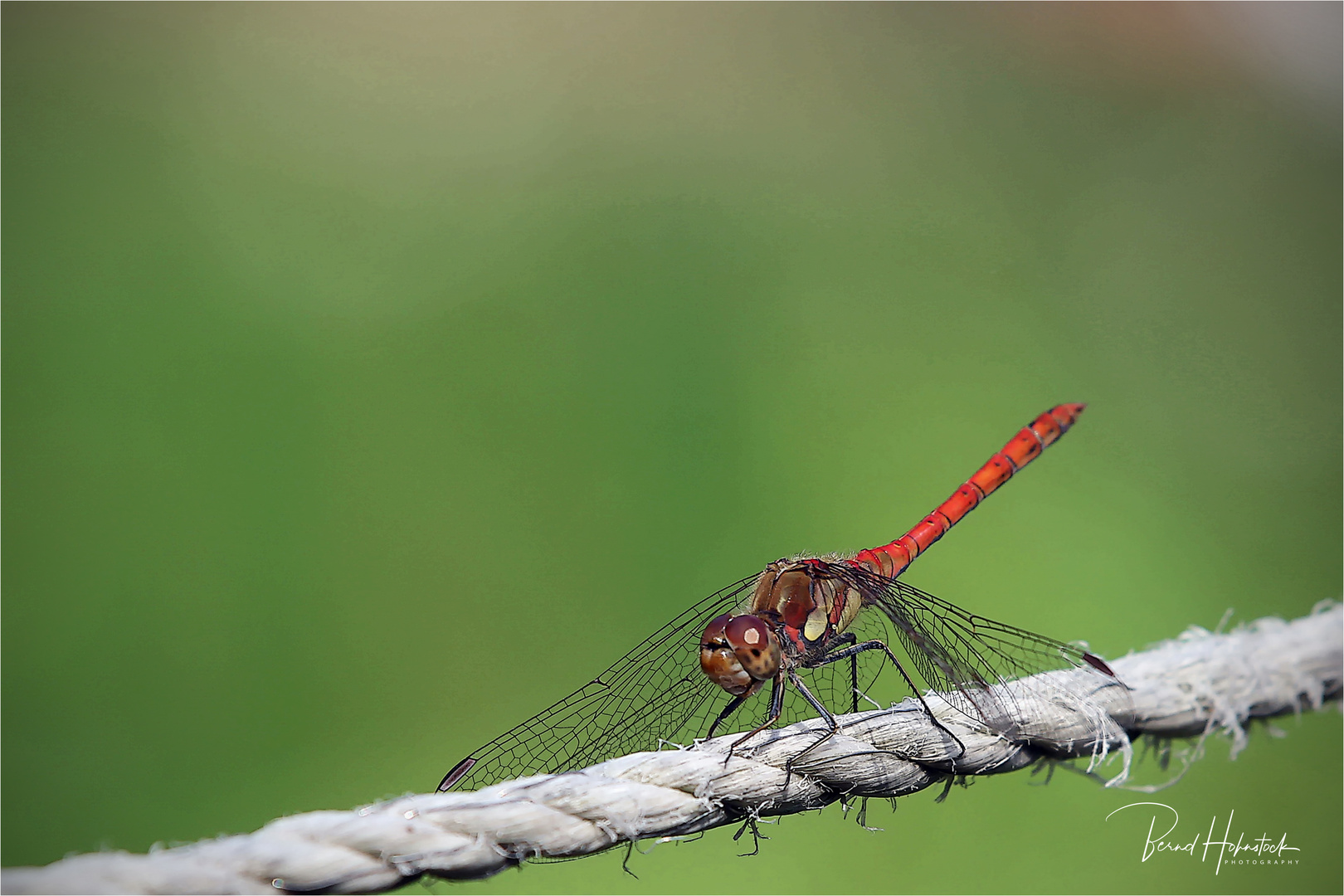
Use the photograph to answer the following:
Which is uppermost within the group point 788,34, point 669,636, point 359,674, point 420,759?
point 788,34

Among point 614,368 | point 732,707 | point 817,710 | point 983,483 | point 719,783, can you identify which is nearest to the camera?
point 719,783

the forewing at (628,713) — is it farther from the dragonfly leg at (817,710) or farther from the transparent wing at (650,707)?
the dragonfly leg at (817,710)

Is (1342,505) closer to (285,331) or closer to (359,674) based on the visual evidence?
(359,674)

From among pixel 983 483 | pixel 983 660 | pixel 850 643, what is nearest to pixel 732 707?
pixel 850 643

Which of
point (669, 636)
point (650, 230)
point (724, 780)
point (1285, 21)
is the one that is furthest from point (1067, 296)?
point (724, 780)

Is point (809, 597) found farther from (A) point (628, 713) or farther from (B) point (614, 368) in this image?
(B) point (614, 368)
